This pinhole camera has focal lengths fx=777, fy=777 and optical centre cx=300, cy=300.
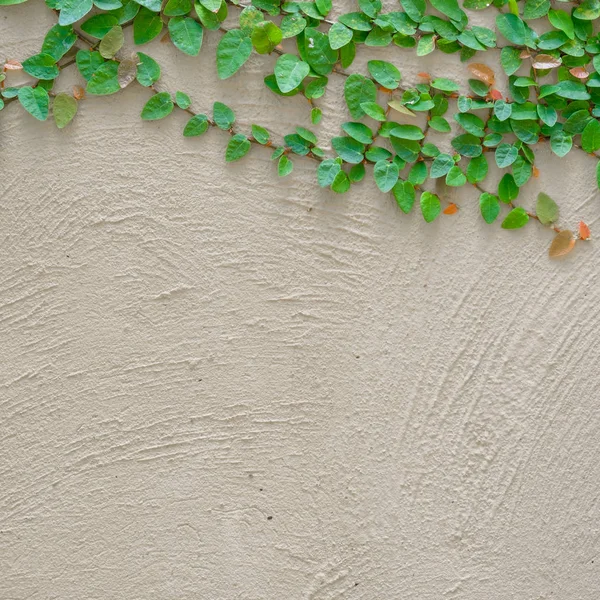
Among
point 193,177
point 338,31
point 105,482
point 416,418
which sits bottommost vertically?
point 105,482

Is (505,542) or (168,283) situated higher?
(168,283)

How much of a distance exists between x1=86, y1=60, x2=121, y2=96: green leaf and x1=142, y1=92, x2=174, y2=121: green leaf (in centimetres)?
5

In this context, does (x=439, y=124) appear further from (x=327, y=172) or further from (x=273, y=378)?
(x=273, y=378)

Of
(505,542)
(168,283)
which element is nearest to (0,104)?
(168,283)

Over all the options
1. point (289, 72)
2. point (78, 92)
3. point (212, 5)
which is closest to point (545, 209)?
point (289, 72)

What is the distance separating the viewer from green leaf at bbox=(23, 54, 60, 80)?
965 mm

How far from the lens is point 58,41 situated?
3.18 ft

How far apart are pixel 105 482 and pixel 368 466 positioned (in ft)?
1.15

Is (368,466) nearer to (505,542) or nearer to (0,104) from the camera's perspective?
(505,542)

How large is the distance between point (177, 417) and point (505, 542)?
0.47 m

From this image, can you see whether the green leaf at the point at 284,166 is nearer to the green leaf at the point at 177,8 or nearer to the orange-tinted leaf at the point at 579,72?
the green leaf at the point at 177,8

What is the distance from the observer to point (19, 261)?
1008 mm

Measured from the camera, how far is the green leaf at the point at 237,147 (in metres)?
1.00

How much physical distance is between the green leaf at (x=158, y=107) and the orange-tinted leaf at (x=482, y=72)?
0.39m
